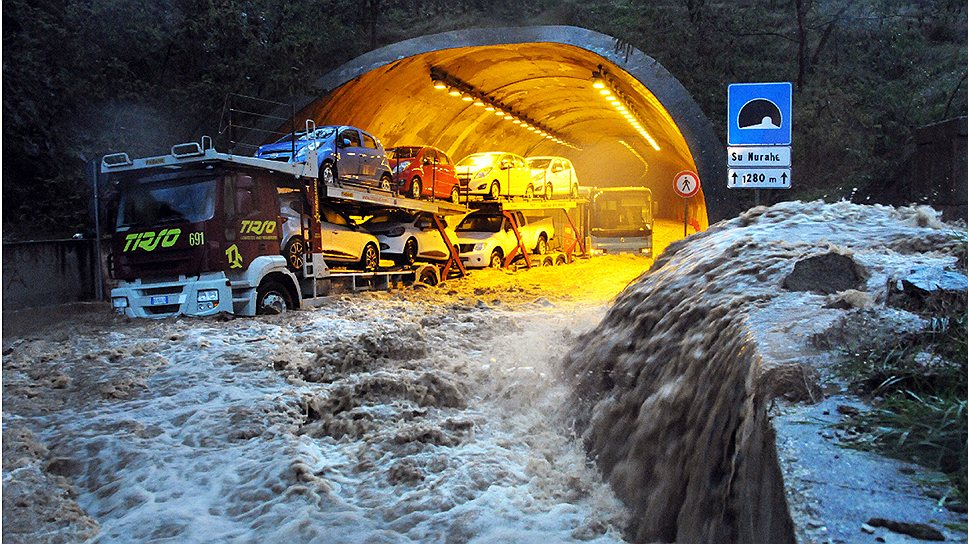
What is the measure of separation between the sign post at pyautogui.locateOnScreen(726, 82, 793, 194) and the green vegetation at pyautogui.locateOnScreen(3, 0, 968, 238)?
6788mm

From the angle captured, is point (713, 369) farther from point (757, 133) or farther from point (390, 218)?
point (390, 218)

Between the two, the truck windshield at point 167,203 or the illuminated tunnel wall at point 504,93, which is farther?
the illuminated tunnel wall at point 504,93

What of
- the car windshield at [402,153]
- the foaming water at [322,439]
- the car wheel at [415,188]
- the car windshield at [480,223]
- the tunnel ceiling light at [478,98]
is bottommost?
the foaming water at [322,439]

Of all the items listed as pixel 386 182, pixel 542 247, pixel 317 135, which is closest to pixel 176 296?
pixel 317 135

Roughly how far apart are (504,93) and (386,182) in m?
10.5

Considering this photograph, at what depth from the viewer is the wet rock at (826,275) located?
4.90 m

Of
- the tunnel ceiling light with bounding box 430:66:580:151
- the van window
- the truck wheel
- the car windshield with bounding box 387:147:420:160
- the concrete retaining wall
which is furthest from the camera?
the tunnel ceiling light with bounding box 430:66:580:151

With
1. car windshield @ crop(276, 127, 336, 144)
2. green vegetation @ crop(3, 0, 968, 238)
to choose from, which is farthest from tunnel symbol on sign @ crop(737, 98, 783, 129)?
car windshield @ crop(276, 127, 336, 144)

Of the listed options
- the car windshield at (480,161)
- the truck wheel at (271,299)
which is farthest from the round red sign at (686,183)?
the truck wheel at (271,299)

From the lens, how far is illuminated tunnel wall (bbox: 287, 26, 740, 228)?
18656mm

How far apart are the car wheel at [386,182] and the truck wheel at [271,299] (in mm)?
4373

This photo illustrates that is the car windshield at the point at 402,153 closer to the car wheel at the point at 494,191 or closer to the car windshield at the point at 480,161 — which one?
the car windshield at the point at 480,161

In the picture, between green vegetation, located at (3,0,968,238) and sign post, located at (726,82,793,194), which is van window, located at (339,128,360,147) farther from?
sign post, located at (726,82,793,194)

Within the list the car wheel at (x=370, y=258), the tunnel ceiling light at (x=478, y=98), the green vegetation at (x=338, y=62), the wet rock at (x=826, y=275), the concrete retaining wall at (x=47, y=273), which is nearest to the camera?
the wet rock at (x=826, y=275)
